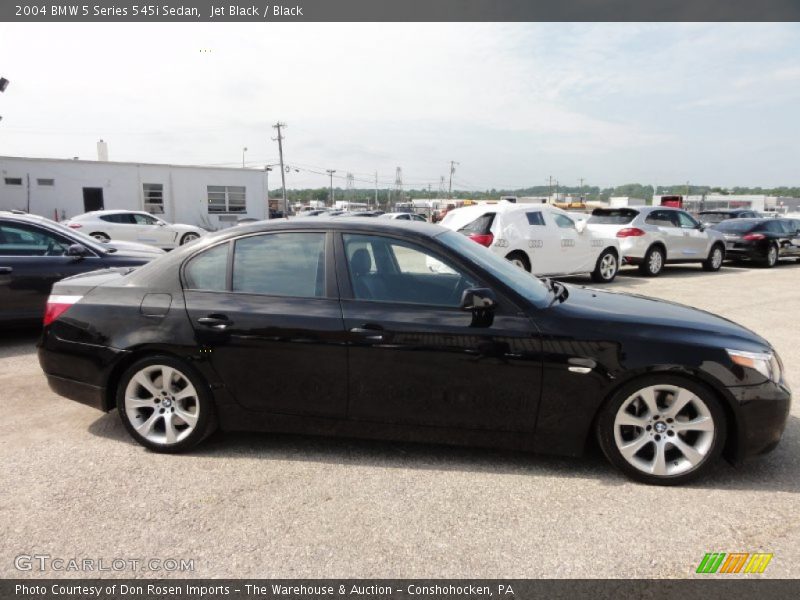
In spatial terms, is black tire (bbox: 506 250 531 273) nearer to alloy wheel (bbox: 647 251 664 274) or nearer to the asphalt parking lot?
alloy wheel (bbox: 647 251 664 274)

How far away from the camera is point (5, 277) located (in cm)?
610

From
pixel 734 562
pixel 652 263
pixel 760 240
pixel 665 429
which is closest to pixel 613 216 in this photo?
pixel 652 263

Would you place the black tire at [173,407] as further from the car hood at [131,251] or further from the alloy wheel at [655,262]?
the alloy wheel at [655,262]

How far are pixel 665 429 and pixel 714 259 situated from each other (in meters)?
13.2

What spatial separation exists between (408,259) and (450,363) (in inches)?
30.9

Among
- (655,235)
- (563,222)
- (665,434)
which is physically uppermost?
(563,222)

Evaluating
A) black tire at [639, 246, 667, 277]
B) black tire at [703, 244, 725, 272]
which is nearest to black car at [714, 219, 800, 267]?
black tire at [703, 244, 725, 272]

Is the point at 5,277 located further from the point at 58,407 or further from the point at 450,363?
the point at 450,363

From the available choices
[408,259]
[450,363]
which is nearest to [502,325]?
[450,363]

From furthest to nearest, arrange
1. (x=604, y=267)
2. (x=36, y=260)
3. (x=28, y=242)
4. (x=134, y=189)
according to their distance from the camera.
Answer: (x=134, y=189) → (x=604, y=267) → (x=28, y=242) → (x=36, y=260)

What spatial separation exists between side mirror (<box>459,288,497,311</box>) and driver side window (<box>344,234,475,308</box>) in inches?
6.2

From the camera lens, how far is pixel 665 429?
3.15 meters

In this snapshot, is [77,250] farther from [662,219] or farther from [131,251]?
[662,219]

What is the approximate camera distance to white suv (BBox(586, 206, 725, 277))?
13.0 metres
